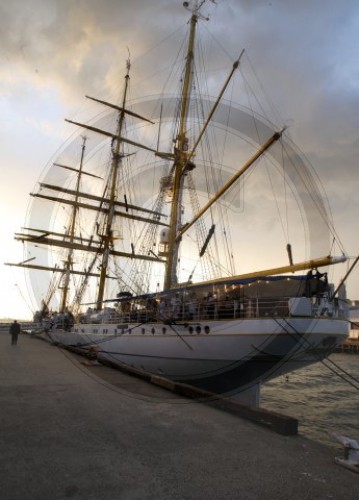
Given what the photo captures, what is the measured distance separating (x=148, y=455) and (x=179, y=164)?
25476 mm

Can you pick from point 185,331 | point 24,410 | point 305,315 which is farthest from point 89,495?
point 185,331

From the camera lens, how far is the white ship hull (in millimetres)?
12938

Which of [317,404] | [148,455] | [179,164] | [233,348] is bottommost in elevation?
[317,404]

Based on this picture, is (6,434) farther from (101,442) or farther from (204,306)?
(204,306)

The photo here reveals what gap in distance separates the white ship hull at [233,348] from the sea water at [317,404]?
1459 mm

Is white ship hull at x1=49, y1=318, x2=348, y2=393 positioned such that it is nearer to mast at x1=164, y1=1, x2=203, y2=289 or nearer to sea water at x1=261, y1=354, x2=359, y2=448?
sea water at x1=261, y1=354, x2=359, y2=448

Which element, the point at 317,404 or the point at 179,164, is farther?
the point at 179,164

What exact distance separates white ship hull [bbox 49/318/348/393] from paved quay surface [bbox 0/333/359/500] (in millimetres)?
5261

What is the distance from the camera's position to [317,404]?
2089cm

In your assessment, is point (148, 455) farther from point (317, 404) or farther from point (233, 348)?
point (317, 404)

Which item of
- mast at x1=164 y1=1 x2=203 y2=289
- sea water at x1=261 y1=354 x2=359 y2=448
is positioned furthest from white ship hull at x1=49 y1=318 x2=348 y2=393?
mast at x1=164 y1=1 x2=203 y2=289

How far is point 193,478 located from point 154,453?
0.98 meters

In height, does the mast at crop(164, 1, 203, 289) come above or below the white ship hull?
above

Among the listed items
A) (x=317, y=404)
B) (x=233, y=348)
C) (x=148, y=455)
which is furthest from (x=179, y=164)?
(x=148, y=455)
